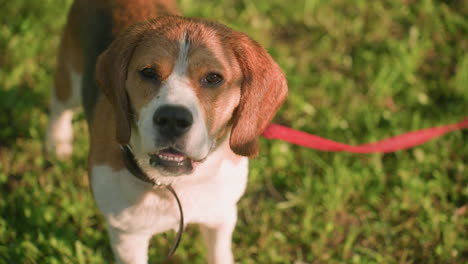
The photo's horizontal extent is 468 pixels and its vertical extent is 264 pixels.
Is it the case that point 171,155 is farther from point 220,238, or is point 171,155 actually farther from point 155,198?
point 220,238

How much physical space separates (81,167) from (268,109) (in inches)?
80.5

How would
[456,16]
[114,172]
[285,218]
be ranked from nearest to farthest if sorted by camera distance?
[114,172], [285,218], [456,16]

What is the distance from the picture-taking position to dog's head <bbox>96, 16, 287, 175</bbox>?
2.48 metres

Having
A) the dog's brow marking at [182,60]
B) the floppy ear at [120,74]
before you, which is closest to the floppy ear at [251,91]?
the dog's brow marking at [182,60]

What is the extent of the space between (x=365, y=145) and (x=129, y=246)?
2.25 m

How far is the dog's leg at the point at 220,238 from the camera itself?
3223 mm

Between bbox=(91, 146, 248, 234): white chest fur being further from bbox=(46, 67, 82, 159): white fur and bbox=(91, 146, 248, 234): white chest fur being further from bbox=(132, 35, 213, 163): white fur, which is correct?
bbox=(46, 67, 82, 159): white fur

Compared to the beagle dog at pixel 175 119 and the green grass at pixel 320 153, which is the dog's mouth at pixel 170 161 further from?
the green grass at pixel 320 153

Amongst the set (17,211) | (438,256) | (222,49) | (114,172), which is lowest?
(438,256)

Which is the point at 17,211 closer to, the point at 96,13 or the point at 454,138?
the point at 96,13

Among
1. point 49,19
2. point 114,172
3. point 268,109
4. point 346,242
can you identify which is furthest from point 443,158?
point 49,19

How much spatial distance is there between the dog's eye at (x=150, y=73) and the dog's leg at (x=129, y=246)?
960mm

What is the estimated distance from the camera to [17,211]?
12.6ft

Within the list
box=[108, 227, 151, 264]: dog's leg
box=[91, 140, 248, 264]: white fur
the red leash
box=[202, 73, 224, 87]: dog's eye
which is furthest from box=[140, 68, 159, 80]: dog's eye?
the red leash
